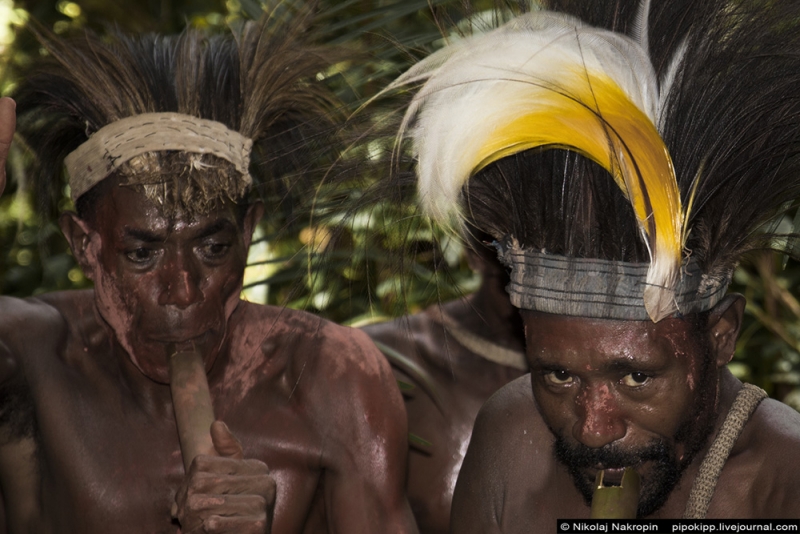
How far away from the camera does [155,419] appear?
9.46 ft

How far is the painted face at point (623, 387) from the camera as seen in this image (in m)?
2.14

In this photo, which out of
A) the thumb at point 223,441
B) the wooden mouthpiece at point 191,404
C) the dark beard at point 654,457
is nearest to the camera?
the dark beard at point 654,457

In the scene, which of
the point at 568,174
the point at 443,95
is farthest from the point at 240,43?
the point at 568,174

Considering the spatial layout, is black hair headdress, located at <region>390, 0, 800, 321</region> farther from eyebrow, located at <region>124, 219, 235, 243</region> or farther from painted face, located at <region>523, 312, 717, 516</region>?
eyebrow, located at <region>124, 219, 235, 243</region>

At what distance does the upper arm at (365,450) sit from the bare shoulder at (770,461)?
2.81ft

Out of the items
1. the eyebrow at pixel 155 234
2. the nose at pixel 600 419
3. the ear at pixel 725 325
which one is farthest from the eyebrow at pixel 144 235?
the ear at pixel 725 325

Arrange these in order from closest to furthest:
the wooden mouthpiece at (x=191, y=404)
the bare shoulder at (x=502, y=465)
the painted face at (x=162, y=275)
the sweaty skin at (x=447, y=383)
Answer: the wooden mouthpiece at (x=191, y=404) → the bare shoulder at (x=502, y=465) → the painted face at (x=162, y=275) → the sweaty skin at (x=447, y=383)

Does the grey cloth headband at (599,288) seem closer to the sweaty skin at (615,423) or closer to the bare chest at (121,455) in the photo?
the sweaty skin at (615,423)

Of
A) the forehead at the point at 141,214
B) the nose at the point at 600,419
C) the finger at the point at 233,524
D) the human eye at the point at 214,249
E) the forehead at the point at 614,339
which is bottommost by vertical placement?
the finger at the point at 233,524

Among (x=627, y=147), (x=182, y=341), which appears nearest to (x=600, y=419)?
(x=627, y=147)

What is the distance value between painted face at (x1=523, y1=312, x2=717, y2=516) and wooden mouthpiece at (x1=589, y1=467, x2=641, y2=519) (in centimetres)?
3

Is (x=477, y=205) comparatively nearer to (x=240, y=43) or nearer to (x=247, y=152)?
(x=247, y=152)

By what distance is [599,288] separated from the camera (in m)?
2.14

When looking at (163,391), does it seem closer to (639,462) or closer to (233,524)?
(233,524)
